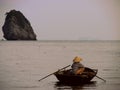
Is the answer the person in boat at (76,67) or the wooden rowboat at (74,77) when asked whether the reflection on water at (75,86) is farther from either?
the person in boat at (76,67)

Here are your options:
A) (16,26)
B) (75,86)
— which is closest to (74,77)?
(75,86)

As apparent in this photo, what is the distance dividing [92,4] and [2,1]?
5.63 ft

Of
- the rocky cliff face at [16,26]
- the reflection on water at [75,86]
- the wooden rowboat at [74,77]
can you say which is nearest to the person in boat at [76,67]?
the wooden rowboat at [74,77]

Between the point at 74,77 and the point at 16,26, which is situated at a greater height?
the point at 16,26

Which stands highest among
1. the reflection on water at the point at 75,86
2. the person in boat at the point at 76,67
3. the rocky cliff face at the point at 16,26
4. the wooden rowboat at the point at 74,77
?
the rocky cliff face at the point at 16,26

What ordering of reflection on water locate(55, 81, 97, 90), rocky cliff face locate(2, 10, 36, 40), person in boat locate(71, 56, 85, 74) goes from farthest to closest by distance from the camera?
rocky cliff face locate(2, 10, 36, 40) → person in boat locate(71, 56, 85, 74) → reflection on water locate(55, 81, 97, 90)

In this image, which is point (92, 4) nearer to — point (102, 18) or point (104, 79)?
point (102, 18)

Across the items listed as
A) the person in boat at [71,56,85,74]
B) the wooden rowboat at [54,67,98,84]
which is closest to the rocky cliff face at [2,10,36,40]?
the wooden rowboat at [54,67,98,84]

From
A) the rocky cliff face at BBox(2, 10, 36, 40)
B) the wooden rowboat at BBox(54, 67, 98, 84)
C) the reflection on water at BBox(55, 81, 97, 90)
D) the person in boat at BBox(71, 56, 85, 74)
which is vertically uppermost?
the rocky cliff face at BBox(2, 10, 36, 40)

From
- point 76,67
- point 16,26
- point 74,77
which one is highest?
point 16,26

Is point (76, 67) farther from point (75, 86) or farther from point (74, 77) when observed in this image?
point (75, 86)

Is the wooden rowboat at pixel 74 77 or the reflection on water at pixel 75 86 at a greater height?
the wooden rowboat at pixel 74 77

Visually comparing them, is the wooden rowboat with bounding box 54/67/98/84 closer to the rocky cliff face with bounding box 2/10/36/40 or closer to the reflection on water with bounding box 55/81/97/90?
the reflection on water with bounding box 55/81/97/90

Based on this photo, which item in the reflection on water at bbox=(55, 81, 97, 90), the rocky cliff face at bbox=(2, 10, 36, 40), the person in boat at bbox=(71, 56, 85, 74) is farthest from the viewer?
the rocky cliff face at bbox=(2, 10, 36, 40)
